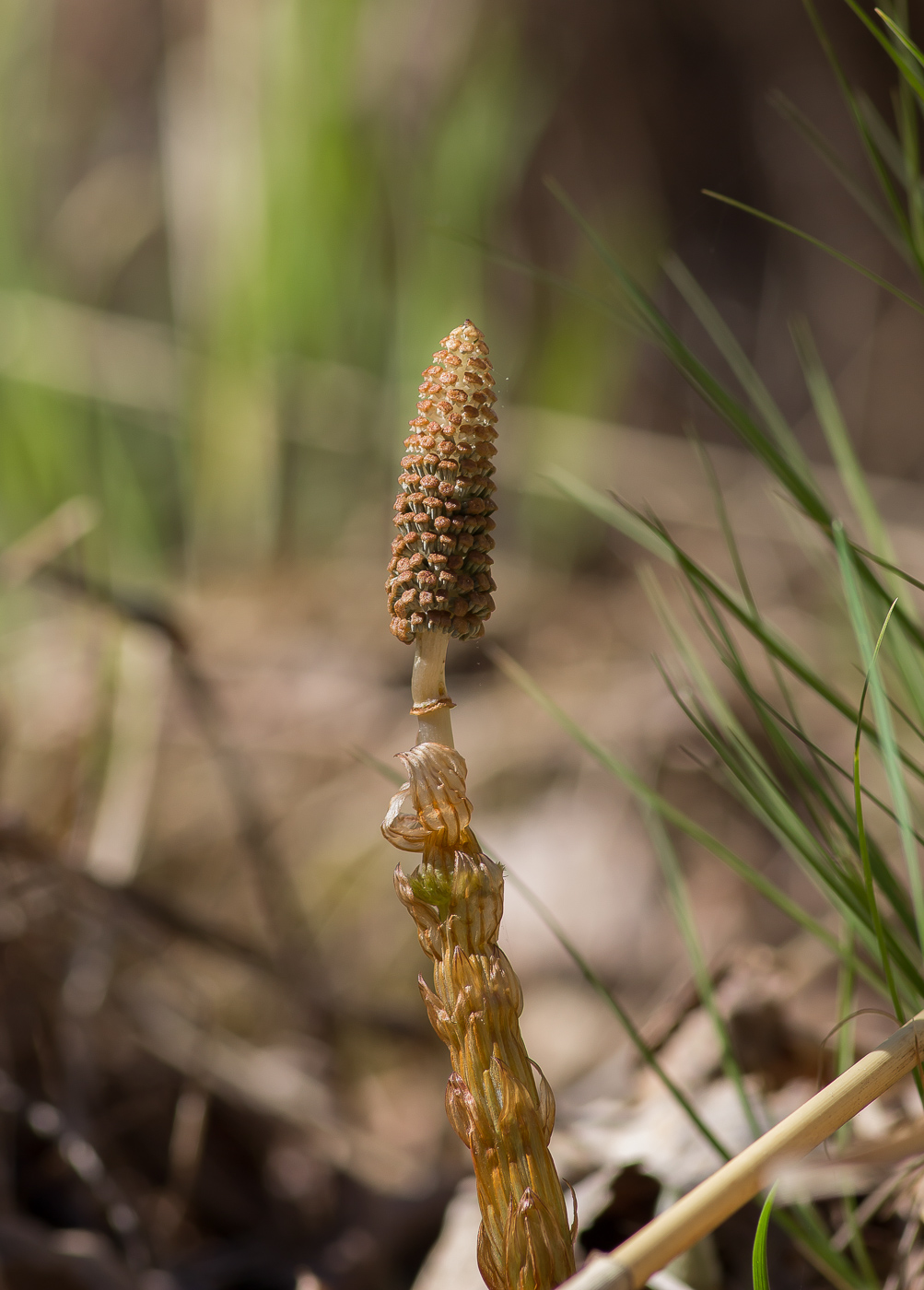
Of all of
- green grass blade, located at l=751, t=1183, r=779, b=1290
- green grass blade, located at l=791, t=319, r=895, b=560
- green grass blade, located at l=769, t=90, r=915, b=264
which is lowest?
green grass blade, located at l=751, t=1183, r=779, b=1290

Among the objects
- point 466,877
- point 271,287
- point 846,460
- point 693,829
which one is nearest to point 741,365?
point 846,460

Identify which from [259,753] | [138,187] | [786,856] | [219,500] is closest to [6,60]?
[138,187]

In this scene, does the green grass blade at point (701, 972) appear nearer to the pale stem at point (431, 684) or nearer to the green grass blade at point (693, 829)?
the green grass blade at point (693, 829)

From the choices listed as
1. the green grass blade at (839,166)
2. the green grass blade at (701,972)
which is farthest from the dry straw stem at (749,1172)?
the green grass blade at (839,166)

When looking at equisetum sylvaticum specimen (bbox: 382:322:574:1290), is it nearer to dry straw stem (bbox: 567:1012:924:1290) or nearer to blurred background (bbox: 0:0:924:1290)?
dry straw stem (bbox: 567:1012:924:1290)

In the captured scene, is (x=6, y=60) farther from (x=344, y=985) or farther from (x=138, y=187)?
(x=344, y=985)

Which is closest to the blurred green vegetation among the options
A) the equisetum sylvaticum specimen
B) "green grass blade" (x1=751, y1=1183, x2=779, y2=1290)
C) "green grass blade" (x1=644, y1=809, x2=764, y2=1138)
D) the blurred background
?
the blurred background

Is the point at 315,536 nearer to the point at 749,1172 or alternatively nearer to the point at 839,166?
the point at 839,166
